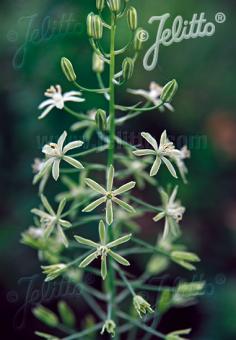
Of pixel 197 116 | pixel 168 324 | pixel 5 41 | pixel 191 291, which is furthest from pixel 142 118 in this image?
pixel 191 291

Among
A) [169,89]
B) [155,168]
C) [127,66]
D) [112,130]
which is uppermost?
[127,66]

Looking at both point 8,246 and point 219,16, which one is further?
point 219,16

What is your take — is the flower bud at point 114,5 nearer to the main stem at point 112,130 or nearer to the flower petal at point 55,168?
the main stem at point 112,130

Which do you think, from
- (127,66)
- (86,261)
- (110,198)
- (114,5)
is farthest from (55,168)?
(114,5)

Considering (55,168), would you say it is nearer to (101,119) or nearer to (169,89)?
(101,119)

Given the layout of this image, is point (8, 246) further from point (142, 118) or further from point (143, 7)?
point (143, 7)

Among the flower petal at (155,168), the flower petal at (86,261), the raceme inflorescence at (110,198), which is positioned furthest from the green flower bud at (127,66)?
the flower petal at (86,261)

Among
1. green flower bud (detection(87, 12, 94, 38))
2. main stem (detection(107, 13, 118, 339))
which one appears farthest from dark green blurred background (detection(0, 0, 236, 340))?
green flower bud (detection(87, 12, 94, 38))

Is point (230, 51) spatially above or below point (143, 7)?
below
